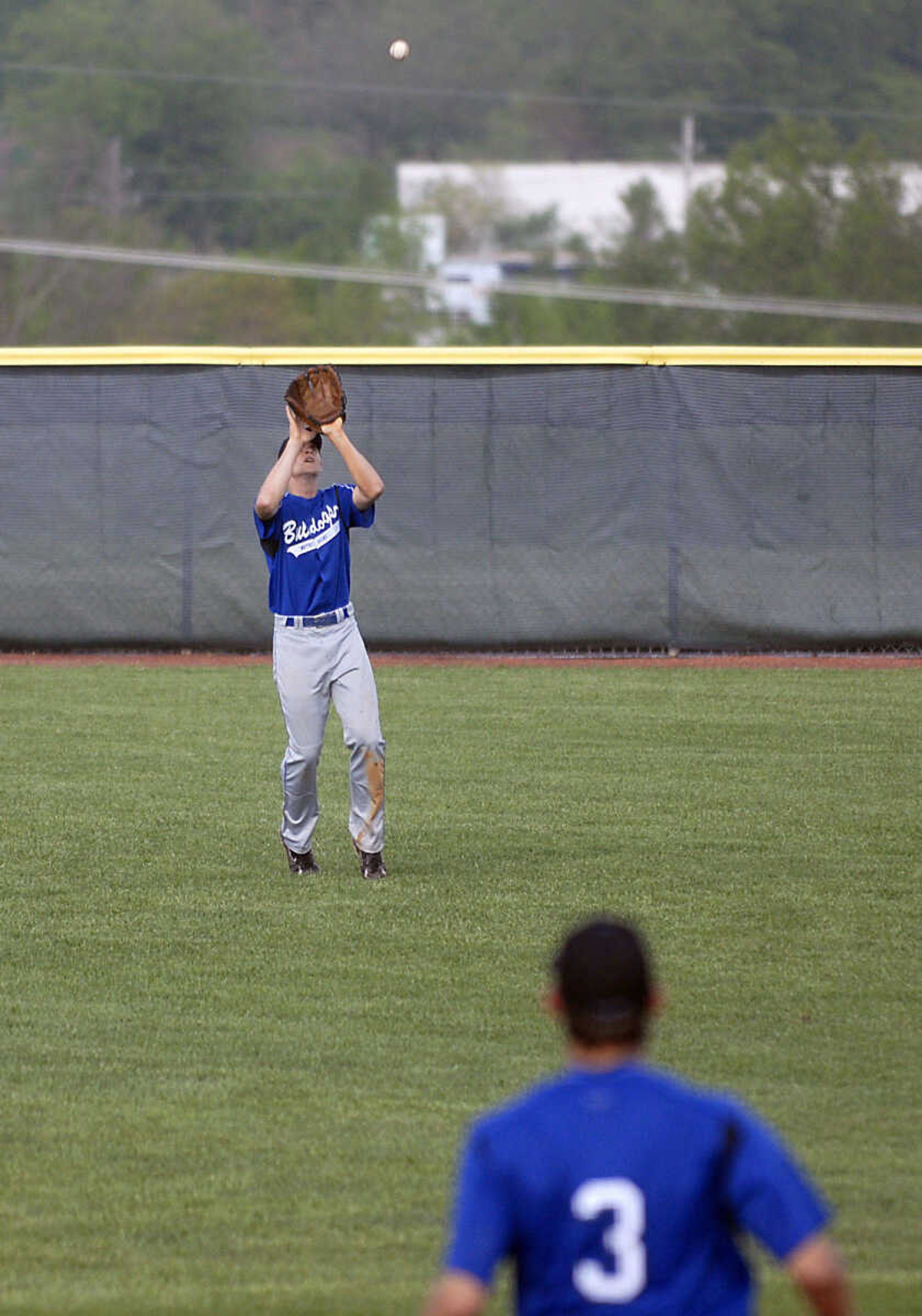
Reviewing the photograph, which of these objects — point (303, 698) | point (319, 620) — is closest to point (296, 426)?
point (319, 620)

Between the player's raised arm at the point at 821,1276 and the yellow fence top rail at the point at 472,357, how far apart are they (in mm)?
12667

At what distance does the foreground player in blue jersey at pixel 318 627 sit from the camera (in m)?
7.73

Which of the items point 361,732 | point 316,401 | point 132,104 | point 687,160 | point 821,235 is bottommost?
point 361,732

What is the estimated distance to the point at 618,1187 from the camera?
2369 millimetres

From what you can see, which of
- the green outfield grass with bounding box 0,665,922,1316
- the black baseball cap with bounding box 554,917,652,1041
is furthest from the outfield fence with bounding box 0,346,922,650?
the black baseball cap with bounding box 554,917,652,1041

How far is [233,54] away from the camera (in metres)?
75.3

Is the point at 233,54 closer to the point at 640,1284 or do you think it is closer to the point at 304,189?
the point at 304,189

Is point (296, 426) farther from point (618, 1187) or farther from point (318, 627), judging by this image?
point (618, 1187)

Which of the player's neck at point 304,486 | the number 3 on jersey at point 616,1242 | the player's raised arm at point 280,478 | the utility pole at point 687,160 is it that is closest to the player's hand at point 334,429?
the player's raised arm at point 280,478

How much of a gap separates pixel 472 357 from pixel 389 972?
9184mm

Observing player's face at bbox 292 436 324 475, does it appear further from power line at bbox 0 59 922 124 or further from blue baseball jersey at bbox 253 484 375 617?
power line at bbox 0 59 922 124

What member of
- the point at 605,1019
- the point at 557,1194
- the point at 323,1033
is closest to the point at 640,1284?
the point at 557,1194

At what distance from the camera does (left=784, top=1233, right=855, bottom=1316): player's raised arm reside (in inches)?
90.0

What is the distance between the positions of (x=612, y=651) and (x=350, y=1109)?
10.1m
